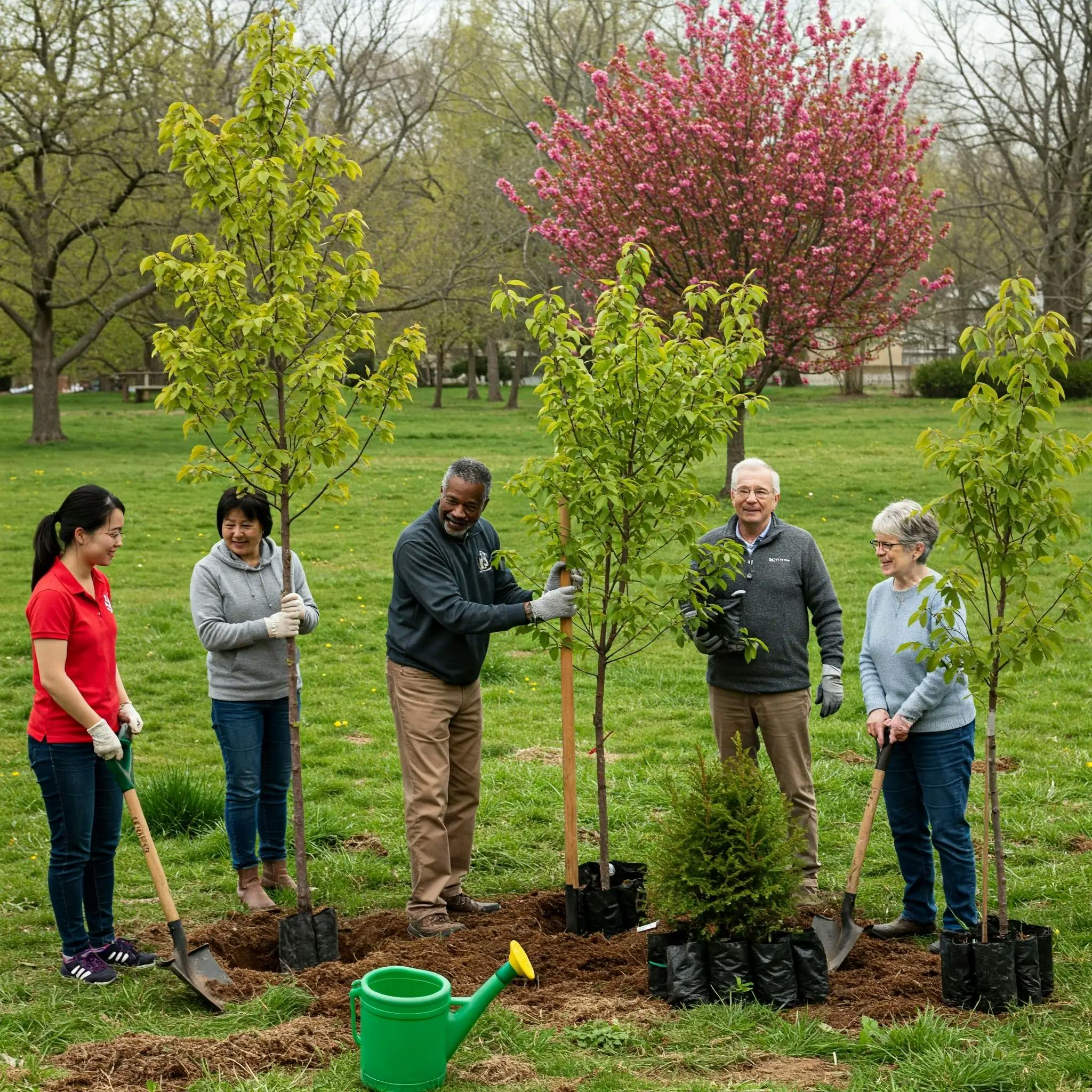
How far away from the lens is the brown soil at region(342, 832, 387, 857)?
23.6ft

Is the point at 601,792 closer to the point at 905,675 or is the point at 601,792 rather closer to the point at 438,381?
the point at 905,675

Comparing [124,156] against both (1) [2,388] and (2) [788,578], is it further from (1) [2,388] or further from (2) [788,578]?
(1) [2,388]

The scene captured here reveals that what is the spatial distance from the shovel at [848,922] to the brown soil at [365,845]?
259cm

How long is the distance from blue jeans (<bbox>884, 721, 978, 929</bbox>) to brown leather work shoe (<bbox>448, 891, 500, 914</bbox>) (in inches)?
77.9

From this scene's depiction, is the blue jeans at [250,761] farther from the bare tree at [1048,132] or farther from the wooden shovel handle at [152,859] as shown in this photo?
the bare tree at [1048,132]

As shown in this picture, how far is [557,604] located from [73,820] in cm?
230

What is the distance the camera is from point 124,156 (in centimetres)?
2581

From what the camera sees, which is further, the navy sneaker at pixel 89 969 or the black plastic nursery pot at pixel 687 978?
the navy sneaker at pixel 89 969

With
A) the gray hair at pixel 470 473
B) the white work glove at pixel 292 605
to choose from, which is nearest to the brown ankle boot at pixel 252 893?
the white work glove at pixel 292 605

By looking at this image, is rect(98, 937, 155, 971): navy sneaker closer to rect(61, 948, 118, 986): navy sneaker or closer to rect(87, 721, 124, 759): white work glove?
rect(61, 948, 118, 986): navy sneaker

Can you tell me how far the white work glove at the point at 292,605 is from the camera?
586 centimetres

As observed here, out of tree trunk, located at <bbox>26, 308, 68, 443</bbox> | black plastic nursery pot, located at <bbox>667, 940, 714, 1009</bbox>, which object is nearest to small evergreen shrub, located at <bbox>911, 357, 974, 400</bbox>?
tree trunk, located at <bbox>26, 308, 68, 443</bbox>

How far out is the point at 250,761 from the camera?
645cm

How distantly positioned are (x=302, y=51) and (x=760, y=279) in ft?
43.7
